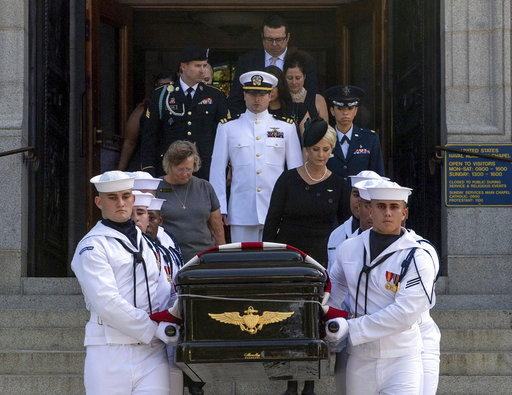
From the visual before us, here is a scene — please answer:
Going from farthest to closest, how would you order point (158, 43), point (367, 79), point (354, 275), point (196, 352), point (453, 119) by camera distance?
point (158, 43) → point (367, 79) → point (453, 119) → point (354, 275) → point (196, 352)

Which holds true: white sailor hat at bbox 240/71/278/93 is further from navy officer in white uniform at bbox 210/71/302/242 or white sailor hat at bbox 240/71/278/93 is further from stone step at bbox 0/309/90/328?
stone step at bbox 0/309/90/328

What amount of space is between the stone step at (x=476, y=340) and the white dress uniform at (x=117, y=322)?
316 centimetres

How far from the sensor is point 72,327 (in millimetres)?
9516

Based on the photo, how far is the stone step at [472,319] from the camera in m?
9.62

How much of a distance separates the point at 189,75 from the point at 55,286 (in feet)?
7.38

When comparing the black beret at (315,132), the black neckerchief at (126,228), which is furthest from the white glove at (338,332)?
the black beret at (315,132)

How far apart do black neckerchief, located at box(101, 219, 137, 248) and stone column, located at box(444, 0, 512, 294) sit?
5092 mm

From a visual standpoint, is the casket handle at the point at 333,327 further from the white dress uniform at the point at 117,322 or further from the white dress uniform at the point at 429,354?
the white dress uniform at the point at 117,322

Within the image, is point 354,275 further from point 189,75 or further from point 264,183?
point 189,75

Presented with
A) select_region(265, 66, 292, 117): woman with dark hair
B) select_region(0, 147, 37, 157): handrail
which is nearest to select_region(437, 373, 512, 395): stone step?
select_region(265, 66, 292, 117): woman with dark hair

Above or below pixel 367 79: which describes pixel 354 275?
below

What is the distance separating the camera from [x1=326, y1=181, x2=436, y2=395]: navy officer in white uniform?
261 inches

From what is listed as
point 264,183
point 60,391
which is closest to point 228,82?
point 264,183

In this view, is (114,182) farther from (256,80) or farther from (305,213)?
(256,80)
